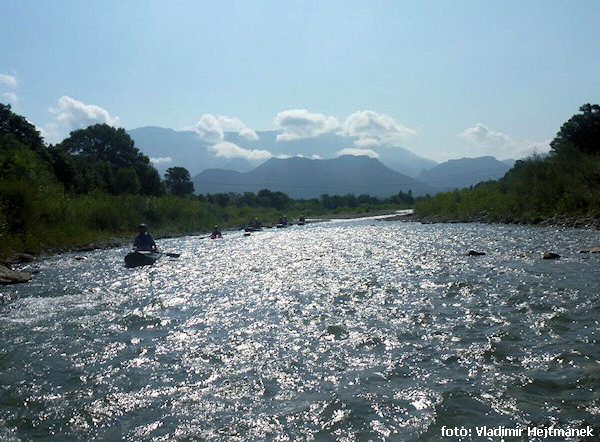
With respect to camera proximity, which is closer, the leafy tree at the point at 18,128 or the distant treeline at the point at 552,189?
the distant treeline at the point at 552,189

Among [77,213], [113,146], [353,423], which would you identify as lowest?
[353,423]

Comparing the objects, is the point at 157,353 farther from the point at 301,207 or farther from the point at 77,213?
the point at 301,207

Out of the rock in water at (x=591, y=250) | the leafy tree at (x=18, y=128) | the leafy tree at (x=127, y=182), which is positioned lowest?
the rock in water at (x=591, y=250)

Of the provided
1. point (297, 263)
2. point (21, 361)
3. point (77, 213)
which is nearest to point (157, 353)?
point (21, 361)

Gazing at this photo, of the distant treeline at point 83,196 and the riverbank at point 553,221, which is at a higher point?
the distant treeline at point 83,196

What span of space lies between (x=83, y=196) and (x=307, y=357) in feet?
148

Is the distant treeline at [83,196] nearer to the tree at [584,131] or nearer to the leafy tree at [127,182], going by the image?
the leafy tree at [127,182]

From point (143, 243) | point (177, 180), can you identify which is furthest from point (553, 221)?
point (177, 180)

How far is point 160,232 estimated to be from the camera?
5262 cm

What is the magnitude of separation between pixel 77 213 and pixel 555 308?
126 feet

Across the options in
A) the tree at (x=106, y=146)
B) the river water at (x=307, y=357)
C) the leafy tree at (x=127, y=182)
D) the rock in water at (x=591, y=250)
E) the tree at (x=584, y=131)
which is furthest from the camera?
the tree at (x=106, y=146)

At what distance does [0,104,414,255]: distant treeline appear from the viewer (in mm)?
30578

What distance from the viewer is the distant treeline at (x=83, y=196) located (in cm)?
3058

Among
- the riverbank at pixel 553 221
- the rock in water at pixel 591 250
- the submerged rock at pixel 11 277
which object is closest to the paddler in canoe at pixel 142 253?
the submerged rock at pixel 11 277
